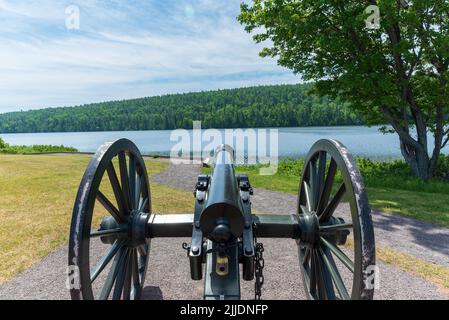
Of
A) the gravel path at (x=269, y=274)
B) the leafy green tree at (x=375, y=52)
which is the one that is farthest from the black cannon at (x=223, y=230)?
the leafy green tree at (x=375, y=52)

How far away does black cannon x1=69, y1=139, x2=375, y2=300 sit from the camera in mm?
2154

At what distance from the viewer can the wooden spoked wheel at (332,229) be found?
6.78 feet

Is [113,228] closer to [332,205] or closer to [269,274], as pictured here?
[332,205]

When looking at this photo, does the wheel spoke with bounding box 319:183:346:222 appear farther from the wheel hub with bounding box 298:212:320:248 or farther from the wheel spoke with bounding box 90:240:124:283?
the wheel spoke with bounding box 90:240:124:283

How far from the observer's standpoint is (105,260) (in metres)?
2.55

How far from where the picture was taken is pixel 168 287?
405cm

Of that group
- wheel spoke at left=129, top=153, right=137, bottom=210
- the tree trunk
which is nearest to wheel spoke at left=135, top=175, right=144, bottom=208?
wheel spoke at left=129, top=153, right=137, bottom=210

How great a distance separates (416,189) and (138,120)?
10092 cm

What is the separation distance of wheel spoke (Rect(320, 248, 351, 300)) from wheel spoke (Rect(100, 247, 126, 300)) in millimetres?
1773

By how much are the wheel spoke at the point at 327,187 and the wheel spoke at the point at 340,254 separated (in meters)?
0.32

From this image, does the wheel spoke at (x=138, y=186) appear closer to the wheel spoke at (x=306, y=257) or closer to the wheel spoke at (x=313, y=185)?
the wheel spoke at (x=313, y=185)
